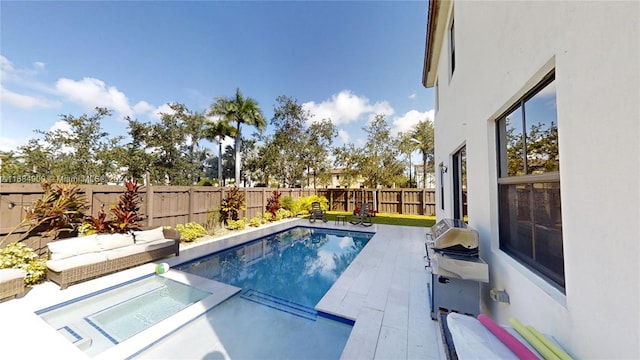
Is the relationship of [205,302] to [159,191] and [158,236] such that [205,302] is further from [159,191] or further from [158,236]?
[159,191]

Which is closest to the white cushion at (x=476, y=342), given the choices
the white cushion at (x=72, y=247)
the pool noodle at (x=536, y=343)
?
the pool noodle at (x=536, y=343)

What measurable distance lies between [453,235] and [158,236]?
7.16m

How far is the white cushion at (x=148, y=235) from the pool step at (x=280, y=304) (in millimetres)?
3467

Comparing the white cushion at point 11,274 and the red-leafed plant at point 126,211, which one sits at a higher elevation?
the red-leafed plant at point 126,211

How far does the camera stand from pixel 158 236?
6.18 metres

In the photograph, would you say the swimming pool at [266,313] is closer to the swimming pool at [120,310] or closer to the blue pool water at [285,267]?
the blue pool water at [285,267]

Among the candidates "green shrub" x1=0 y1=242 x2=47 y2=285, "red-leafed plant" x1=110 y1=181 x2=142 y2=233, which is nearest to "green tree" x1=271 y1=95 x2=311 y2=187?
"red-leafed plant" x1=110 y1=181 x2=142 y2=233

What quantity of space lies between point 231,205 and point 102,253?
5250 mm

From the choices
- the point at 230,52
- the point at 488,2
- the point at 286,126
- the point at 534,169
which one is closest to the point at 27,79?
the point at 230,52

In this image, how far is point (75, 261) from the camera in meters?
4.37

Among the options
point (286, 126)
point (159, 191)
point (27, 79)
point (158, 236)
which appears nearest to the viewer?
point (158, 236)

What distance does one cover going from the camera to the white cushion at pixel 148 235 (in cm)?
581

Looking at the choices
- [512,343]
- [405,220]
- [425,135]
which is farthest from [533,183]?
[425,135]

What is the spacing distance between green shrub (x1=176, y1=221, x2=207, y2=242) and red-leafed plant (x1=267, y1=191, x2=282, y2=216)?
4.49 metres
